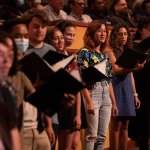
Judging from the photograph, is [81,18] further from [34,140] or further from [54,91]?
[54,91]

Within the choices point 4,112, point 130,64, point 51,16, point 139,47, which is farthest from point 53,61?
point 51,16

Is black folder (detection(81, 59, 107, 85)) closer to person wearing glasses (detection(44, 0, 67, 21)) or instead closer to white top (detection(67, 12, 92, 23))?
person wearing glasses (detection(44, 0, 67, 21))

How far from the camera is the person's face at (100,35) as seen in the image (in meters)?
4.61

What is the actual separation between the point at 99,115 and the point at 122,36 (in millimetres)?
893

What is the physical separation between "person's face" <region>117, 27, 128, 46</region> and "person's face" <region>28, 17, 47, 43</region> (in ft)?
5.12

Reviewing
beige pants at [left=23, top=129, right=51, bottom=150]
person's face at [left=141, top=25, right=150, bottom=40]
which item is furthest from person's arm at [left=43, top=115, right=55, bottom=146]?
person's face at [left=141, top=25, right=150, bottom=40]

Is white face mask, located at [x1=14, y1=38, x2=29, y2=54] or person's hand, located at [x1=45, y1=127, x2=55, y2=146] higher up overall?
white face mask, located at [x1=14, y1=38, x2=29, y2=54]

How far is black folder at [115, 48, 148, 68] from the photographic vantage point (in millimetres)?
4570

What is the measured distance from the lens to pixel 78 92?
354 cm

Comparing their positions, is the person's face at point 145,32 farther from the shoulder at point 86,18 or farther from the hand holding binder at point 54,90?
the hand holding binder at point 54,90

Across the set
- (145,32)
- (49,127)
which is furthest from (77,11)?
(49,127)

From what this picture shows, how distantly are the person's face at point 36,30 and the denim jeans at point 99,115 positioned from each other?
1070mm

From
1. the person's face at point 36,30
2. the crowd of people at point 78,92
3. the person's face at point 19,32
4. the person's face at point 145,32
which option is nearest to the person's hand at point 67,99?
the crowd of people at point 78,92

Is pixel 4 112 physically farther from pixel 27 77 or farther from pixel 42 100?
pixel 27 77
